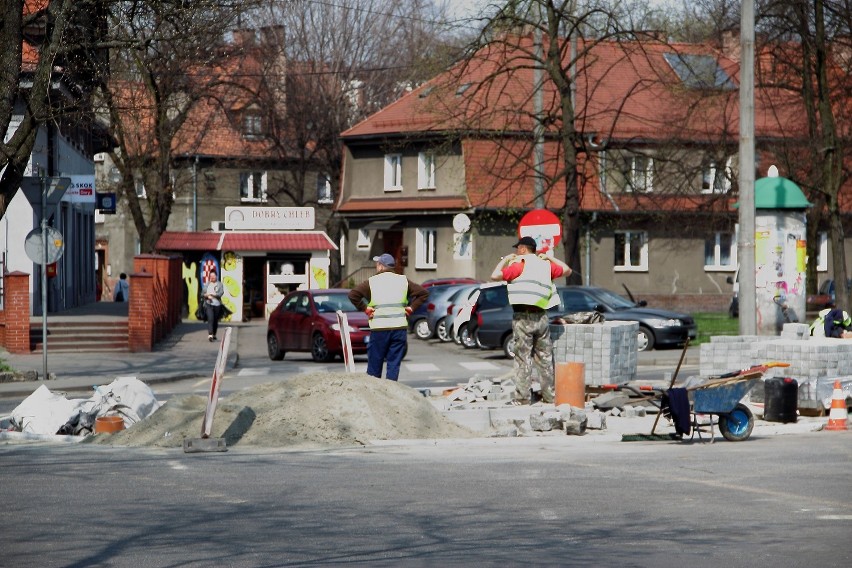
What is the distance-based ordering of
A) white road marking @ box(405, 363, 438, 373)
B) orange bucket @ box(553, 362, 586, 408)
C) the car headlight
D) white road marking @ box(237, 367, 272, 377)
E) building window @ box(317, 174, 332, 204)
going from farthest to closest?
building window @ box(317, 174, 332, 204) < the car headlight < white road marking @ box(405, 363, 438, 373) < white road marking @ box(237, 367, 272, 377) < orange bucket @ box(553, 362, 586, 408)

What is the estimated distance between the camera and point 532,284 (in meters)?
17.1

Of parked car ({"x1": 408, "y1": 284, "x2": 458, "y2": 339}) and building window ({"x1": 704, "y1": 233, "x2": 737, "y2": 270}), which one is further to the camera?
building window ({"x1": 704, "y1": 233, "x2": 737, "y2": 270})

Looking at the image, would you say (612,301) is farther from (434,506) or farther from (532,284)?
(434,506)

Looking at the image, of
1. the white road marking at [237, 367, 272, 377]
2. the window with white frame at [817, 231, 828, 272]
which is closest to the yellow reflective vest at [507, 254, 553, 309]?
the white road marking at [237, 367, 272, 377]

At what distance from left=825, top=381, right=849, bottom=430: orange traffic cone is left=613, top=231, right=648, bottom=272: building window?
42.0m

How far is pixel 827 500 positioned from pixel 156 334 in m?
26.5

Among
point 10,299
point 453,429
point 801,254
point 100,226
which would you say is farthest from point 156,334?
point 100,226

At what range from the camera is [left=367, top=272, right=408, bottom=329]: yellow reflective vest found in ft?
56.1

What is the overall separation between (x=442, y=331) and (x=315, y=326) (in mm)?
8537

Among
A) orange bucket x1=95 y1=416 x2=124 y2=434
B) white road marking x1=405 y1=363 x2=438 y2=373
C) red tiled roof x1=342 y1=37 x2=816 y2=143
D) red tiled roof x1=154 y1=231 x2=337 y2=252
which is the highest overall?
red tiled roof x1=342 y1=37 x2=816 y2=143

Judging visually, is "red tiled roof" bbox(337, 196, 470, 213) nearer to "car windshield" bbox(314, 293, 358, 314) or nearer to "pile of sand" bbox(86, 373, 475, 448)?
"car windshield" bbox(314, 293, 358, 314)

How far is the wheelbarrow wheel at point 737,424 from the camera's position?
14.0 m

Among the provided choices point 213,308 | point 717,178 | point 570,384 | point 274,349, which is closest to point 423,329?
point 213,308

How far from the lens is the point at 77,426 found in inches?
616
